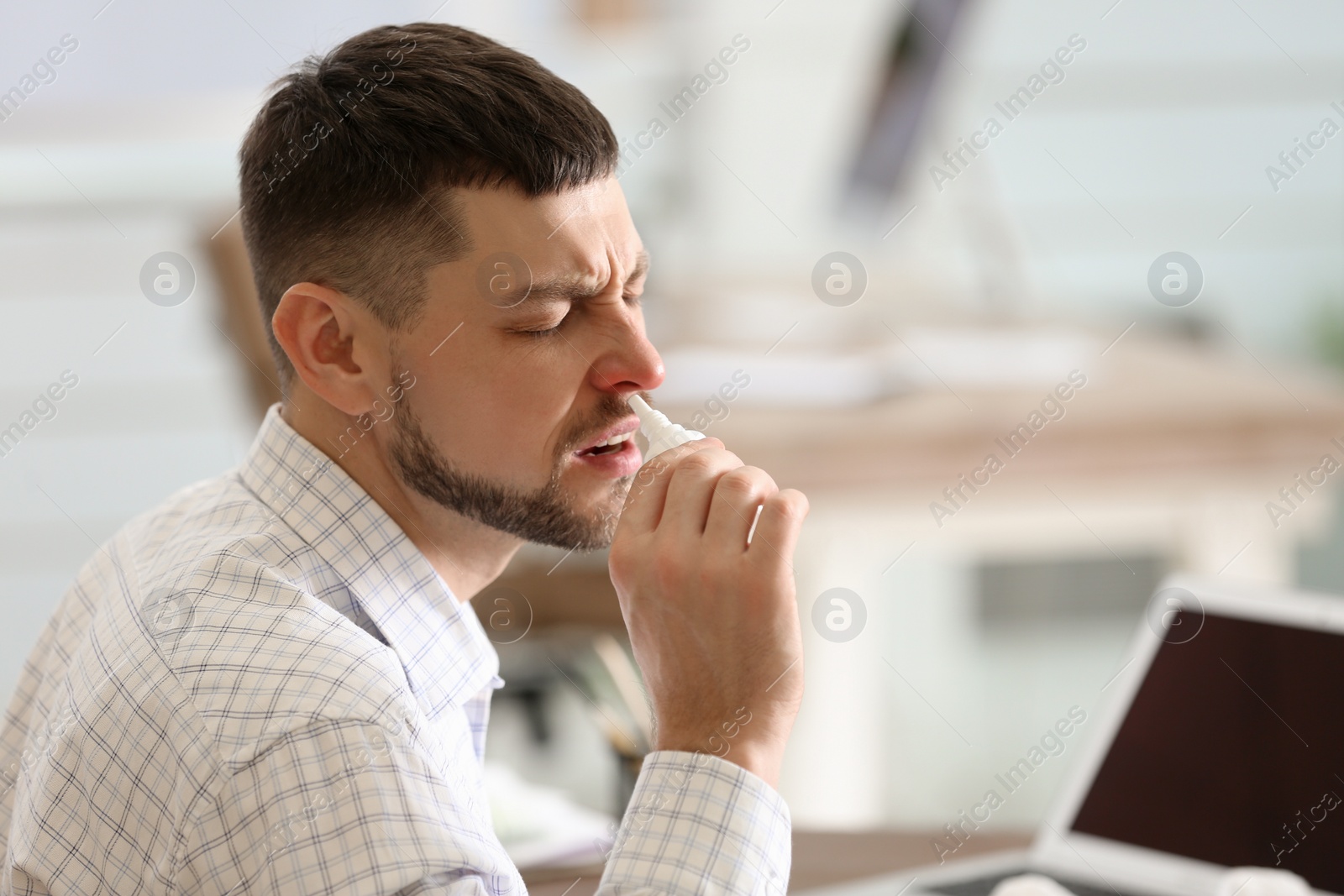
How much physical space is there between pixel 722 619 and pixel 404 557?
270 millimetres

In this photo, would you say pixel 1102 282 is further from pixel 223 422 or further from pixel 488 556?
pixel 488 556

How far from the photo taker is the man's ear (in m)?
0.96

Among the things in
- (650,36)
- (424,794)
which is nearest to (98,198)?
(650,36)

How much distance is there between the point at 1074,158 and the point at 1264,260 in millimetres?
761

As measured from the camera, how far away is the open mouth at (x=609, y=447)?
0.99 meters

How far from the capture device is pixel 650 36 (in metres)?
4.01

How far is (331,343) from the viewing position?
983mm

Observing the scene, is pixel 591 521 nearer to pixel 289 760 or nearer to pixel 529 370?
pixel 529 370

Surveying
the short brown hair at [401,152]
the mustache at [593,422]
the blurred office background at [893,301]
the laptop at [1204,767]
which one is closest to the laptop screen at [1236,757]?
the laptop at [1204,767]

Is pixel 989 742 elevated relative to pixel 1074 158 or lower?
lower

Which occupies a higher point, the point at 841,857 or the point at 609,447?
the point at 609,447

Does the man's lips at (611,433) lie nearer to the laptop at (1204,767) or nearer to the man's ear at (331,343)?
the man's ear at (331,343)

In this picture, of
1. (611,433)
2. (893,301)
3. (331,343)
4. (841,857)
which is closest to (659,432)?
→ (611,433)

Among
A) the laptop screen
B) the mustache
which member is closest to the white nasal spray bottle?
the mustache
